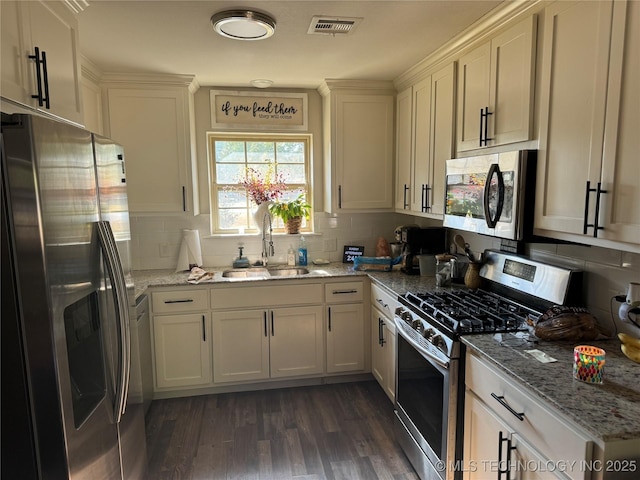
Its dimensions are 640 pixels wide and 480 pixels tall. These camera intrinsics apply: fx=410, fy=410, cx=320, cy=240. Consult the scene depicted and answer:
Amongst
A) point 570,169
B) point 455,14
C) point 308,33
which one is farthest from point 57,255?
point 455,14

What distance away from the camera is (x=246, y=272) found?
346 centimetres

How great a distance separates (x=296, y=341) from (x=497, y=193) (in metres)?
1.90

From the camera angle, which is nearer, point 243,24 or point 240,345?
point 243,24

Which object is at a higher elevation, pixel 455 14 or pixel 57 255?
pixel 455 14

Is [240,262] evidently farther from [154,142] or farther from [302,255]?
[154,142]

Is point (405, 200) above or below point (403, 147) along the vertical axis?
below

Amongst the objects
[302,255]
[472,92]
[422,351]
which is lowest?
[422,351]

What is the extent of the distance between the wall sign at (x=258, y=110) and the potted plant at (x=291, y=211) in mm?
673

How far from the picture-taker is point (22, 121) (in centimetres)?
120

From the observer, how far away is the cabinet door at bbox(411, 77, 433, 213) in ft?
9.45

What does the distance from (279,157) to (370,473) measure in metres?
2.62

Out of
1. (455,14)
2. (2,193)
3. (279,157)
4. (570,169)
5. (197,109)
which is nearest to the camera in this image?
(2,193)

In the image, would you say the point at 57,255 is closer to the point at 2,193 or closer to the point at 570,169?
the point at 2,193

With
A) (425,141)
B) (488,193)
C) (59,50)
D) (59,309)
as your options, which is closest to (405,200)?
(425,141)
